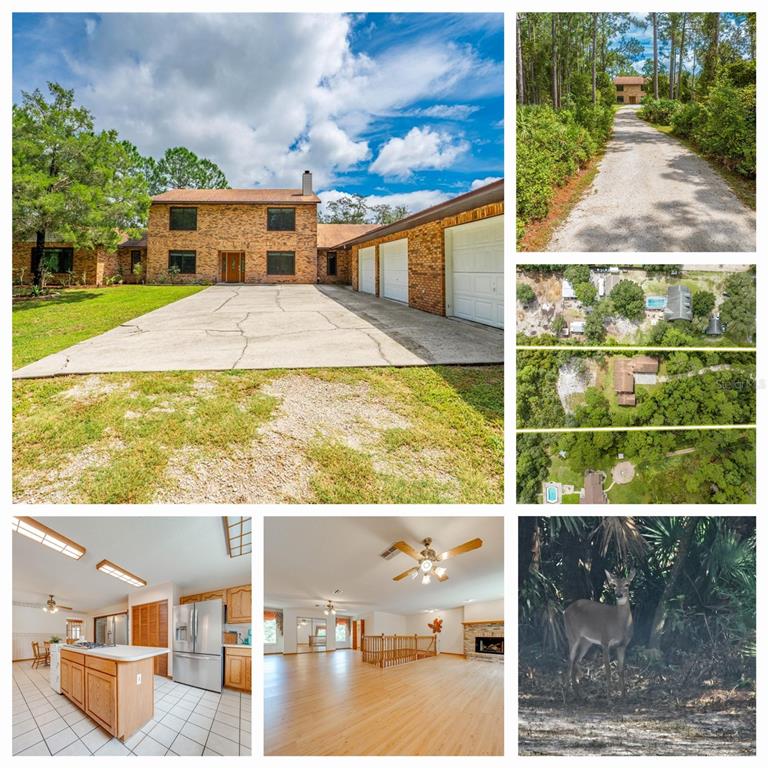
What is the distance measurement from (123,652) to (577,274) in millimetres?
3535

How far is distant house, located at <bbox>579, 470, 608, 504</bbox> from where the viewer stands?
95.9 inches

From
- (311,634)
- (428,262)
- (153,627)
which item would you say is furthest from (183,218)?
(311,634)

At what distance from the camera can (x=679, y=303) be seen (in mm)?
2393

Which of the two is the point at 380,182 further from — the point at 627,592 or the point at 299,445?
the point at 627,592

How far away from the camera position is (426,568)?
3.14m

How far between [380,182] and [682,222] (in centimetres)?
295

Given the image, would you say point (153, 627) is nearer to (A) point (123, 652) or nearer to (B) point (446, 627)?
(A) point (123, 652)

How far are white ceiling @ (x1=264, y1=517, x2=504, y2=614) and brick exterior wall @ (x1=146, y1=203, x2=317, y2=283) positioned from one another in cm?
329

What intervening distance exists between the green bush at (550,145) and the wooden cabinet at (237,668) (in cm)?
264

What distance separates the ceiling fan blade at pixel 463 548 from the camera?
2862 mm

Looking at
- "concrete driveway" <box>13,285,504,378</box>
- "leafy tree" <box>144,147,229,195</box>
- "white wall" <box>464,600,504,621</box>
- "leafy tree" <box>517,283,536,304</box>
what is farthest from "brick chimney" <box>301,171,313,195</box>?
"white wall" <box>464,600,504,621</box>

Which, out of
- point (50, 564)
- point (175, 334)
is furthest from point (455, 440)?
point (175, 334)

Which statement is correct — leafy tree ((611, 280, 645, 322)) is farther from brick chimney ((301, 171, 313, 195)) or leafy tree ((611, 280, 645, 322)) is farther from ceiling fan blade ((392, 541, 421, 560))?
brick chimney ((301, 171, 313, 195))

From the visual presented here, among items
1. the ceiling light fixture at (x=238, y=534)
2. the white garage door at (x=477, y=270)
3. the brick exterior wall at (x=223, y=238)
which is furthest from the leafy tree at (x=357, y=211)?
the ceiling light fixture at (x=238, y=534)
